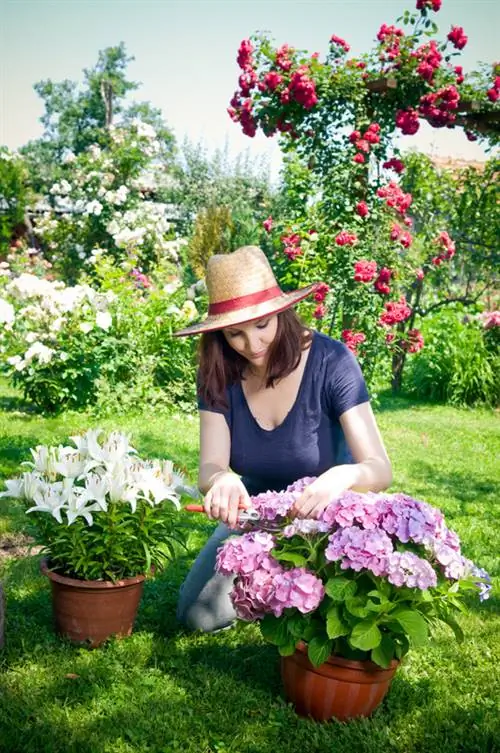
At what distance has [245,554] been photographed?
7.07ft

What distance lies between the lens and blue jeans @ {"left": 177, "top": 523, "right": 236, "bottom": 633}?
2.80 m

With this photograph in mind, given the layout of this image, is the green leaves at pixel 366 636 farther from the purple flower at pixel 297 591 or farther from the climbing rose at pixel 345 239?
the climbing rose at pixel 345 239

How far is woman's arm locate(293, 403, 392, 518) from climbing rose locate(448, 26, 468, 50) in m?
5.14

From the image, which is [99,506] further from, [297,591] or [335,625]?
[335,625]

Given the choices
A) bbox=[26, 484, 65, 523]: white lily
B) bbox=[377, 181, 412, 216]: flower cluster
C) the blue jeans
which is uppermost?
bbox=[377, 181, 412, 216]: flower cluster

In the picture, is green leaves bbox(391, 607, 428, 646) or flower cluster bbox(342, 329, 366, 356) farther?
flower cluster bbox(342, 329, 366, 356)

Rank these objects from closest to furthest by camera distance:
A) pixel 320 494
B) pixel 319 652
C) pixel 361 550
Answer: pixel 361 550
pixel 319 652
pixel 320 494

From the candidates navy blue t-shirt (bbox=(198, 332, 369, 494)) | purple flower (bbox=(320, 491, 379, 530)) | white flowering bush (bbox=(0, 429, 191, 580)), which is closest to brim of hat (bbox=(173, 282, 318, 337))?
navy blue t-shirt (bbox=(198, 332, 369, 494))

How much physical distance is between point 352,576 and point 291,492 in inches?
12.8

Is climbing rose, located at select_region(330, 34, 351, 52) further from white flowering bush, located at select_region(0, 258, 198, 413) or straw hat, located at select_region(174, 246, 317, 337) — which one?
straw hat, located at select_region(174, 246, 317, 337)

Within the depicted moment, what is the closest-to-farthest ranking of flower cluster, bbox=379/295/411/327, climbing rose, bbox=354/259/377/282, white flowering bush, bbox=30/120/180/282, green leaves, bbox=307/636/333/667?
green leaves, bbox=307/636/333/667 < climbing rose, bbox=354/259/377/282 < flower cluster, bbox=379/295/411/327 < white flowering bush, bbox=30/120/180/282

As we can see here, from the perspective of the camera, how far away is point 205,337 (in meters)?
2.71

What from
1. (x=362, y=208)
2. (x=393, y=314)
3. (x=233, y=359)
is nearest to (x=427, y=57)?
(x=362, y=208)

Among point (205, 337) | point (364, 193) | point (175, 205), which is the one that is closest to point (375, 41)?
point (364, 193)
